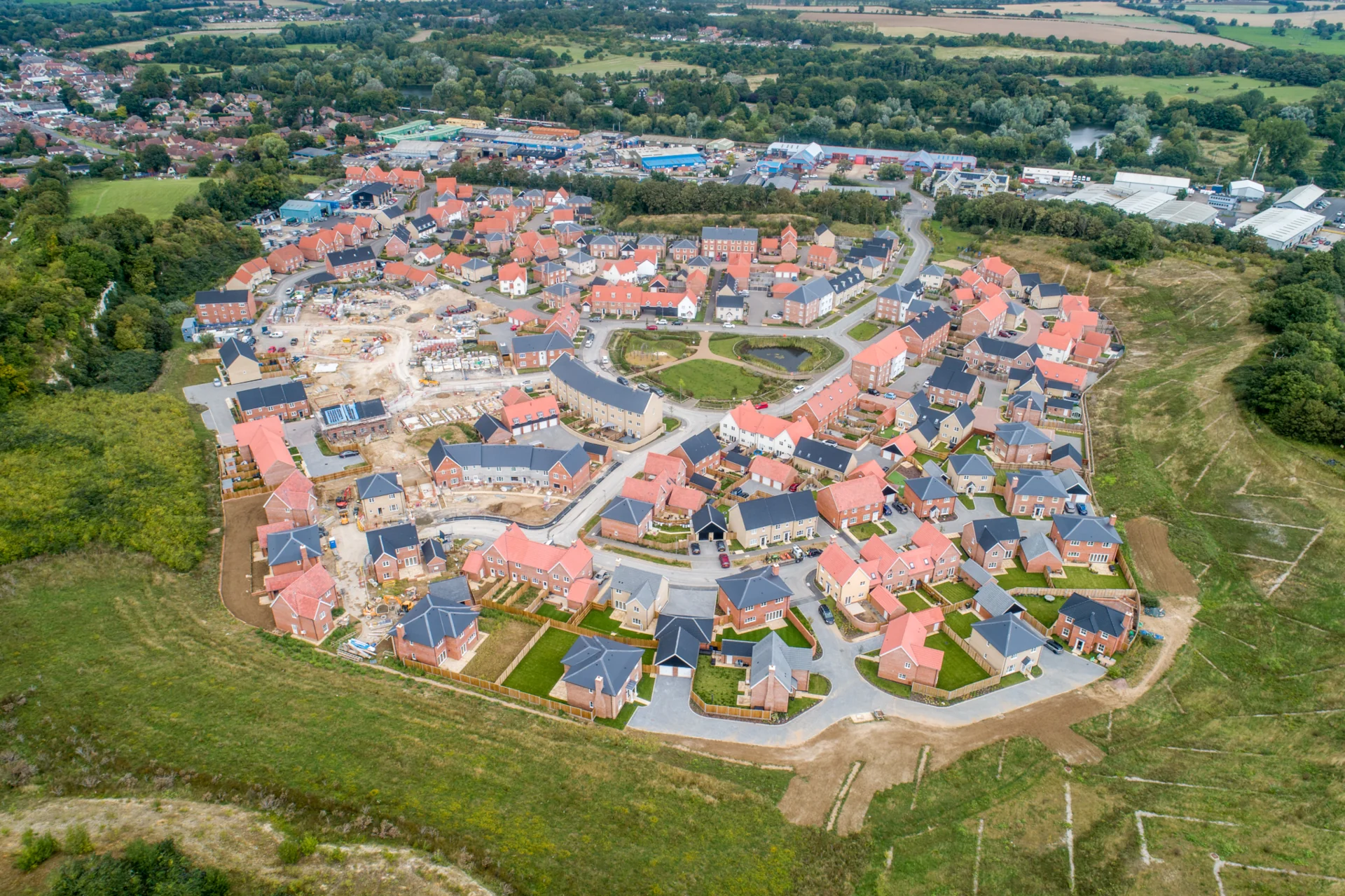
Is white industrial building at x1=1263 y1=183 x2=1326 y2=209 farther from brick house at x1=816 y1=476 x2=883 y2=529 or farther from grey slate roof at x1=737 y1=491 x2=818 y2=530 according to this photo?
grey slate roof at x1=737 y1=491 x2=818 y2=530

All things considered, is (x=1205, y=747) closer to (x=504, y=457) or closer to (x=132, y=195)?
(x=504, y=457)

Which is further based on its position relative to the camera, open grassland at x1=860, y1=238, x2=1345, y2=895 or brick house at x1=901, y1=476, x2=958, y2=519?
brick house at x1=901, y1=476, x2=958, y2=519

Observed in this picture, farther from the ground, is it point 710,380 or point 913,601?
point 710,380

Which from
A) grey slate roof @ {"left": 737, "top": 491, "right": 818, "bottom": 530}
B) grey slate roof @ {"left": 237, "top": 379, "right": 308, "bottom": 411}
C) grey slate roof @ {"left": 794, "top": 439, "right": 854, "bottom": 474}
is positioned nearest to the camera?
grey slate roof @ {"left": 737, "top": 491, "right": 818, "bottom": 530}

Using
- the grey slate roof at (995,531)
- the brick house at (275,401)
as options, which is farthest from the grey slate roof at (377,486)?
the grey slate roof at (995,531)

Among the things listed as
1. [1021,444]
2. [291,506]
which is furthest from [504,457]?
[1021,444]

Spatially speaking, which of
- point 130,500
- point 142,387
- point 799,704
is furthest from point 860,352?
point 142,387

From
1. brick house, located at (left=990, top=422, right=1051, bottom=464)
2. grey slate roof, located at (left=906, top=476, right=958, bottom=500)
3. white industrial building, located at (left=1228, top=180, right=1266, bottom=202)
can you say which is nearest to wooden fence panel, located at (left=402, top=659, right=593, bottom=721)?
grey slate roof, located at (left=906, top=476, right=958, bottom=500)
